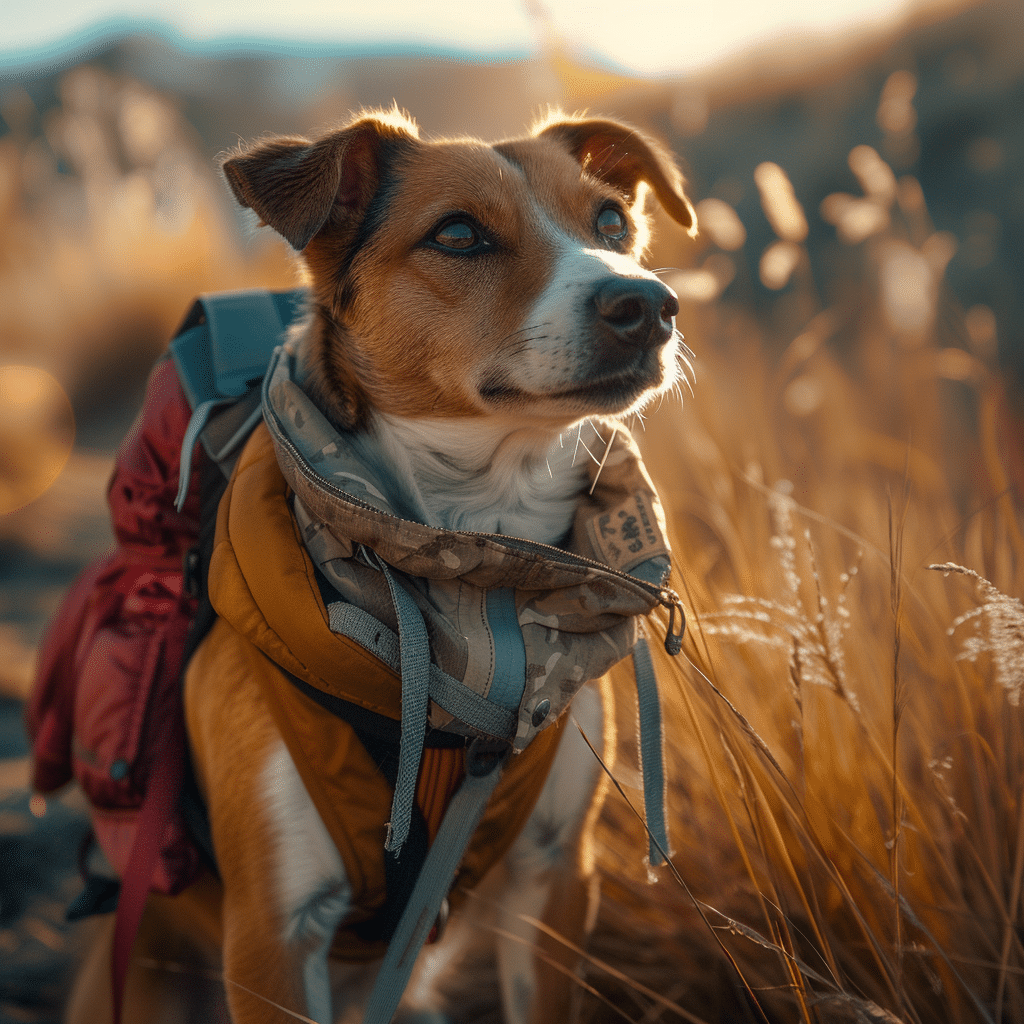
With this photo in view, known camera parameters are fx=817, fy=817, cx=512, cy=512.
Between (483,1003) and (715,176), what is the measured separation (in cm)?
1054

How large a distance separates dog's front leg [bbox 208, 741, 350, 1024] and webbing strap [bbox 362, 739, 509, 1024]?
6.0 inches

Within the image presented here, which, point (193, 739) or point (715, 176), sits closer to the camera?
point (193, 739)

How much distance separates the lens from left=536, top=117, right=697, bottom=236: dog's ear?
6.80 feet

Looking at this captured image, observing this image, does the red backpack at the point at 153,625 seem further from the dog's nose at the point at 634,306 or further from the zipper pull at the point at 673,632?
the zipper pull at the point at 673,632

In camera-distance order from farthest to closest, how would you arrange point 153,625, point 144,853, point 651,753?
point 153,625 < point 144,853 < point 651,753

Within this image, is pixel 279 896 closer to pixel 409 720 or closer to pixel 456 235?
pixel 409 720

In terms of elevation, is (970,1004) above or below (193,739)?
→ below

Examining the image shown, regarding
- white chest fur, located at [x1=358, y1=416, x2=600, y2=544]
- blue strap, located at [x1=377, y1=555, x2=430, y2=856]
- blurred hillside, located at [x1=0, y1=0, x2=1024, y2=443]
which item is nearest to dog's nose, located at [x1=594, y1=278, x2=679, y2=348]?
white chest fur, located at [x1=358, y1=416, x2=600, y2=544]

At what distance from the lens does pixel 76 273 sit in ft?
29.3

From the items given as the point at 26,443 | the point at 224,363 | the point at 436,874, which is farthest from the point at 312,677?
the point at 26,443

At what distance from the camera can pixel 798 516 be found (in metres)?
2.28

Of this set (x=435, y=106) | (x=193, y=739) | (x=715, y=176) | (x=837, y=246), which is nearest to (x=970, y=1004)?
(x=193, y=739)

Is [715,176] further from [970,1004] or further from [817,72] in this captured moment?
[970,1004]

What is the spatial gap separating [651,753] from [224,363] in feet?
4.15
